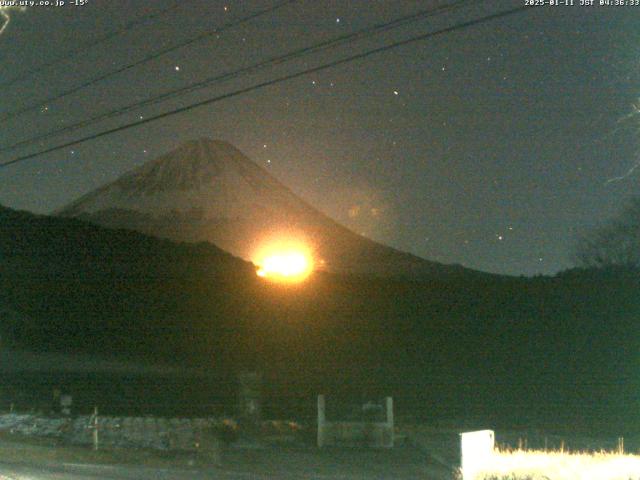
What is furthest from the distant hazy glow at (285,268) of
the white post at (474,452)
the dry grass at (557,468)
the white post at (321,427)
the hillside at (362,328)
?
the white post at (474,452)

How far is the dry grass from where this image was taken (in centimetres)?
1061

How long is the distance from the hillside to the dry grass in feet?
35.7

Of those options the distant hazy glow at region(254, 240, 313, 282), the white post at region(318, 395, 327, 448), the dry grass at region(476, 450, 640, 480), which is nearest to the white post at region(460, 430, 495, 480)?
the dry grass at region(476, 450, 640, 480)

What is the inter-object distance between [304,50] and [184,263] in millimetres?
28678

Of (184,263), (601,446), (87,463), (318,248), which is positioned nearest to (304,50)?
(87,463)

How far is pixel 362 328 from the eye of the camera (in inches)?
1227

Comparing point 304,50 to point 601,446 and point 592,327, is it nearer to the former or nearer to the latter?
point 601,446

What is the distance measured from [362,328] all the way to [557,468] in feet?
65.3

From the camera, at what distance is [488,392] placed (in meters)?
26.2

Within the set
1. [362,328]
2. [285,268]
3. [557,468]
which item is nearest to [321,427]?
[557,468]

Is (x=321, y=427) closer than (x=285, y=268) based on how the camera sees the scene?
Yes

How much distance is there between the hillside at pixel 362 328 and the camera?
82.5ft

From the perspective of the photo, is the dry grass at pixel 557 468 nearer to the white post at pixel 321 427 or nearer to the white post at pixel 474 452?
the white post at pixel 474 452

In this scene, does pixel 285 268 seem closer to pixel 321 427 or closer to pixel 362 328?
pixel 362 328
